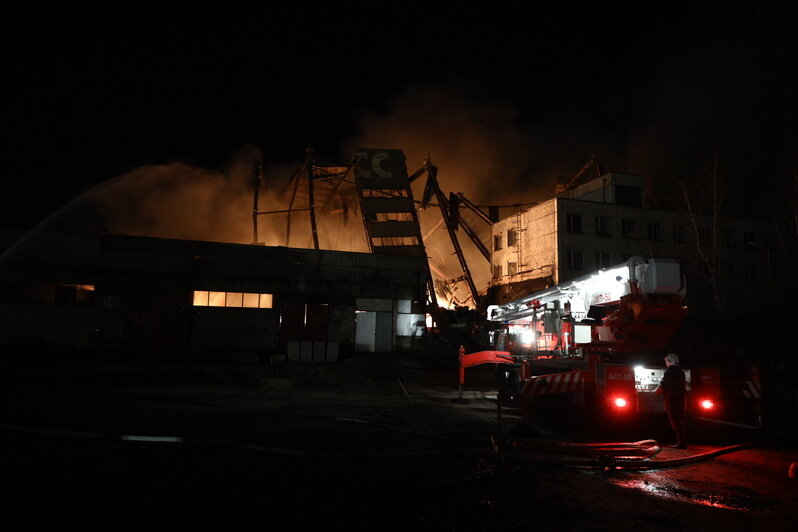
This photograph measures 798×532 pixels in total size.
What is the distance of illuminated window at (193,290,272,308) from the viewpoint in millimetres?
26969

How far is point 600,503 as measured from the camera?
509cm

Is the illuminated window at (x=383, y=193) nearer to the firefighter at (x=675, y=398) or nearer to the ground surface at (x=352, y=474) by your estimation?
the ground surface at (x=352, y=474)

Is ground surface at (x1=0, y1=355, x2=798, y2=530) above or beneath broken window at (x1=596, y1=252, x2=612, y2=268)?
beneath

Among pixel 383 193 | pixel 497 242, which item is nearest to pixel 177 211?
pixel 383 193

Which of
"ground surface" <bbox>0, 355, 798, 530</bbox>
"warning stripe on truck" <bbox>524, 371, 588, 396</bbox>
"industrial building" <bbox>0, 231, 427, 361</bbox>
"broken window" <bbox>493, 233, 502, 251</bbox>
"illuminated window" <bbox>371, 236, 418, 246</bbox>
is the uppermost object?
"broken window" <bbox>493, 233, 502, 251</bbox>

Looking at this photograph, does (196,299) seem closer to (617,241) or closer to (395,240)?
(395,240)

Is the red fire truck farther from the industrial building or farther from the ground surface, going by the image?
the industrial building

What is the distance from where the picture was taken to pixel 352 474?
19.0ft

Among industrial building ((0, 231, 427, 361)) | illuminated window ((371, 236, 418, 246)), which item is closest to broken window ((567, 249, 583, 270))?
illuminated window ((371, 236, 418, 246))

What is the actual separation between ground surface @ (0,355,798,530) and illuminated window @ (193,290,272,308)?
1610cm

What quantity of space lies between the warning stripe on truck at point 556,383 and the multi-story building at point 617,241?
2608 centimetres

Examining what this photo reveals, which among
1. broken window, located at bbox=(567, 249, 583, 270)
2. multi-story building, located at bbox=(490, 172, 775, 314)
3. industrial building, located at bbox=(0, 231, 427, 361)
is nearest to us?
industrial building, located at bbox=(0, 231, 427, 361)

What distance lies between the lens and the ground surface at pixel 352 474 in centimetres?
451

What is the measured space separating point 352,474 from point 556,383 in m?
5.85
